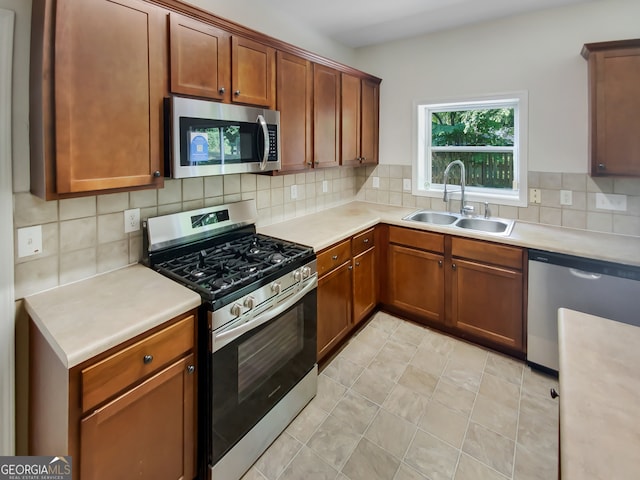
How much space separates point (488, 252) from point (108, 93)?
2.47 m

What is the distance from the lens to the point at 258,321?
168 centimetres

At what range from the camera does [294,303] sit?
6.40 feet

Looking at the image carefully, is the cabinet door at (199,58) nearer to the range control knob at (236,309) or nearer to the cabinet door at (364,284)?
the range control knob at (236,309)

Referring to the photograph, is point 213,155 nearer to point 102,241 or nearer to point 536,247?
point 102,241

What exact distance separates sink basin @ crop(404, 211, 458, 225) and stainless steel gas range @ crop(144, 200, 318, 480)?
1476 millimetres

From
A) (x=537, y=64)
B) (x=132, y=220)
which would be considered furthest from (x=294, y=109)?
(x=537, y=64)


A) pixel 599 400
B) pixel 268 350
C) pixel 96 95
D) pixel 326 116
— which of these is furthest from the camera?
pixel 326 116

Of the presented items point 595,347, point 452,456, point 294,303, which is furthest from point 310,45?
point 452,456

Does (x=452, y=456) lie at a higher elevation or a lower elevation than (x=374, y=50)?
lower

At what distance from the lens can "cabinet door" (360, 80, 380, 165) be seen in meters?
3.28

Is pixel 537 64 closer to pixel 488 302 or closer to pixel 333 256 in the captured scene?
pixel 488 302

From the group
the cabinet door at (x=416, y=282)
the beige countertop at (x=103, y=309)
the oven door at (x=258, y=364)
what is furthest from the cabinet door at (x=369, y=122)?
the beige countertop at (x=103, y=309)

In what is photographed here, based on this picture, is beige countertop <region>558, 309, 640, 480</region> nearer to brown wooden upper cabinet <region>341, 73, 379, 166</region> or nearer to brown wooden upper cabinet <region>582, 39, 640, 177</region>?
brown wooden upper cabinet <region>582, 39, 640, 177</region>

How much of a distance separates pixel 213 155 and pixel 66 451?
136 cm
